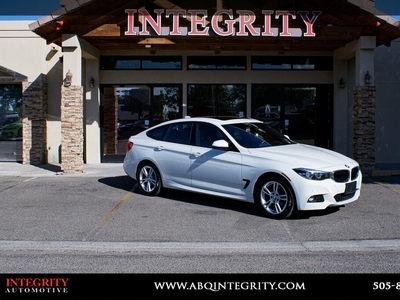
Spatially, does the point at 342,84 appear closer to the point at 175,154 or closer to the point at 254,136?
the point at 254,136

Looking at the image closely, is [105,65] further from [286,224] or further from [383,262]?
[383,262]

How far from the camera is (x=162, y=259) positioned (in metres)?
6.11

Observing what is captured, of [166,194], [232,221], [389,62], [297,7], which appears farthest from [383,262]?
[389,62]

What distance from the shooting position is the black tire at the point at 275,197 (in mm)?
7703

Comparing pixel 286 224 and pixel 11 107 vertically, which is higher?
pixel 11 107

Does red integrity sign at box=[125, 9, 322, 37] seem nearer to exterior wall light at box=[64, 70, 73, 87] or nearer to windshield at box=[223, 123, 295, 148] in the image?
exterior wall light at box=[64, 70, 73, 87]

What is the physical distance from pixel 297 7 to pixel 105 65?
20.5 feet

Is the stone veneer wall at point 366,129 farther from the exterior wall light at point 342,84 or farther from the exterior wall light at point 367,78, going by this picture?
the exterior wall light at point 342,84

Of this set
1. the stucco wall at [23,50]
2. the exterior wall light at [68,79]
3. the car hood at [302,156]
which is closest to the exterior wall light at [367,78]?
the car hood at [302,156]

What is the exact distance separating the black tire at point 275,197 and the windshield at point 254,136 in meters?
0.91

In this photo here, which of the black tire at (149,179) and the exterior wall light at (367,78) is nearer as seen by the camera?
the black tire at (149,179)

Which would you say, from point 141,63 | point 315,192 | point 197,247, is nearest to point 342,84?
point 141,63

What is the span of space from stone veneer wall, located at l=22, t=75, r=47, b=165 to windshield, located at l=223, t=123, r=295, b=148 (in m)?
8.20
